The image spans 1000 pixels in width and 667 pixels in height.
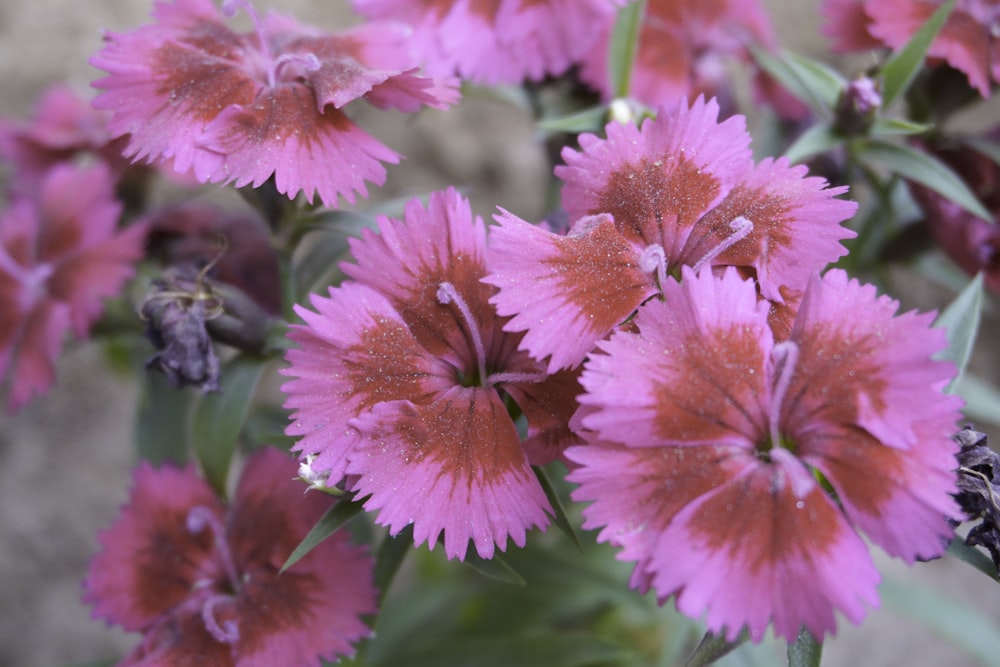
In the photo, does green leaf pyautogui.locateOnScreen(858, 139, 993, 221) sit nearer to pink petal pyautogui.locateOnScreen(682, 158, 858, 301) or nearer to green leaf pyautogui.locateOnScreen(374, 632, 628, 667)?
pink petal pyautogui.locateOnScreen(682, 158, 858, 301)

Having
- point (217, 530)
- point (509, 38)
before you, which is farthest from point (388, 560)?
point (509, 38)

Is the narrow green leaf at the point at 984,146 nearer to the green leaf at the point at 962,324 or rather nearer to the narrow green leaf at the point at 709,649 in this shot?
the green leaf at the point at 962,324

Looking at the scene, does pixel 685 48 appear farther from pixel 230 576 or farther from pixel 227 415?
pixel 230 576

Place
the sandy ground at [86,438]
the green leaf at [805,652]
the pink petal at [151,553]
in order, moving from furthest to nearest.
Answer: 1. the sandy ground at [86,438]
2. the pink petal at [151,553]
3. the green leaf at [805,652]

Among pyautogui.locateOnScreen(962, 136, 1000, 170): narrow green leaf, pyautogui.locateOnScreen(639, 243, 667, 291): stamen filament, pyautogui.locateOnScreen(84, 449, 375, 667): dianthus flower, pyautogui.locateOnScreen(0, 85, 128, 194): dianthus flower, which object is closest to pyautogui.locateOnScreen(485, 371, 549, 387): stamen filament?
pyautogui.locateOnScreen(639, 243, 667, 291): stamen filament

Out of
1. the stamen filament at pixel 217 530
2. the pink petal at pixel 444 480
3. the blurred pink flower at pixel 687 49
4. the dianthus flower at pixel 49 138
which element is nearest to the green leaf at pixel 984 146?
the blurred pink flower at pixel 687 49
